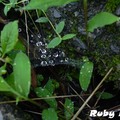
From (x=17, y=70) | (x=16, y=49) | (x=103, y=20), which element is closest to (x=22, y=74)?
(x=17, y=70)

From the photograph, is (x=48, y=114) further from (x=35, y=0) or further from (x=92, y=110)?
(x=35, y=0)

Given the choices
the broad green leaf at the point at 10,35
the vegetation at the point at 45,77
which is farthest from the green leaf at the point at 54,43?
the broad green leaf at the point at 10,35

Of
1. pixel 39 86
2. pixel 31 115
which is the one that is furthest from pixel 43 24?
pixel 31 115

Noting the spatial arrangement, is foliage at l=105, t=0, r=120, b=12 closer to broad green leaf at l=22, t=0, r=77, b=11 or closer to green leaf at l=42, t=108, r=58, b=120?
broad green leaf at l=22, t=0, r=77, b=11

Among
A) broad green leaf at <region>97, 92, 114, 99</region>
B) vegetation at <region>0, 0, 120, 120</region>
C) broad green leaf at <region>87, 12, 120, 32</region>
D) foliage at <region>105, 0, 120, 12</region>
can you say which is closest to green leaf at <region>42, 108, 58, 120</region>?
vegetation at <region>0, 0, 120, 120</region>

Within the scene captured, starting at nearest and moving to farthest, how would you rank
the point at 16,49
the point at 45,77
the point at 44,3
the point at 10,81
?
the point at 44,3 → the point at 10,81 → the point at 16,49 → the point at 45,77

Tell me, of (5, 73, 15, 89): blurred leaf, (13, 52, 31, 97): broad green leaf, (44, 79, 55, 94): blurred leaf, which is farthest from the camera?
(44, 79, 55, 94): blurred leaf

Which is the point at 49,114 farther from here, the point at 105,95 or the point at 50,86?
the point at 105,95
